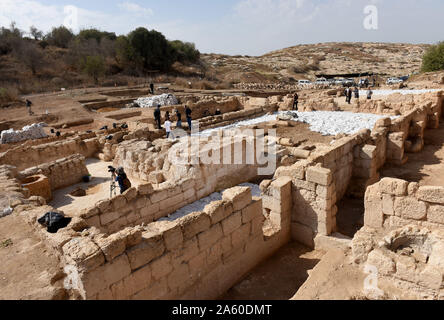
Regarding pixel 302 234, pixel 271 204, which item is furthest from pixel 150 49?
pixel 302 234

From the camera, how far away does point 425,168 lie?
435 inches

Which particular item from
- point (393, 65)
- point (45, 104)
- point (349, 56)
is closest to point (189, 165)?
point (45, 104)

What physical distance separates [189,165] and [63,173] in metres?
5.43

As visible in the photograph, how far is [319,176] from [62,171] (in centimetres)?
950

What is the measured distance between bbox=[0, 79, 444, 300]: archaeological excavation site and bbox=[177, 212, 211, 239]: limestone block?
18mm

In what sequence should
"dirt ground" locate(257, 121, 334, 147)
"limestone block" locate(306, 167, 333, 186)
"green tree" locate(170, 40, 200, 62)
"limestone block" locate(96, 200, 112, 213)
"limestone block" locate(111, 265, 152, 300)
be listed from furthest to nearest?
"green tree" locate(170, 40, 200, 62) < "dirt ground" locate(257, 121, 334, 147) < "limestone block" locate(96, 200, 112, 213) < "limestone block" locate(306, 167, 333, 186) < "limestone block" locate(111, 265, 152, 300)

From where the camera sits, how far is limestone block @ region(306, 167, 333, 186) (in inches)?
255

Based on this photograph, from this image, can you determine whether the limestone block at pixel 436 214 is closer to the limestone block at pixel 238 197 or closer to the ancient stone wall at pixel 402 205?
the ancient stone wall at pixel 402 205

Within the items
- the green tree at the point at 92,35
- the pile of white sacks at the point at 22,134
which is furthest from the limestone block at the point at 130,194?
the green tree at the point at 92,35

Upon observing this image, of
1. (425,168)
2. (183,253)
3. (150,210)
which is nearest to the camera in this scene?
(183,253)

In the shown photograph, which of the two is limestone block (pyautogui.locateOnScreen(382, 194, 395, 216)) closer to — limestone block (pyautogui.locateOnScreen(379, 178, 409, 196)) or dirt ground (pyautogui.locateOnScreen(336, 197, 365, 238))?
limestone block (pyautogui.locateOnScreen(379, 178, 409, 196))

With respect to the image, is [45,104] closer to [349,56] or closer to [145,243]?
[145,243]

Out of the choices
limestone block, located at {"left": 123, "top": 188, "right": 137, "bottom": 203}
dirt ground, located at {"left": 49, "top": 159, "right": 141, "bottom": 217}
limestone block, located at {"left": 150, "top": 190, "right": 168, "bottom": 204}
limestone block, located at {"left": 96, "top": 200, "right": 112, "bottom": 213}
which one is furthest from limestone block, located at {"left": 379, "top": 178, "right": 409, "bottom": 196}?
dirt ground, located at {"left": 49, "top": 159, "right": 141, "bottom": 217}

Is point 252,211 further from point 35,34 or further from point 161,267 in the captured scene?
point 35,34
